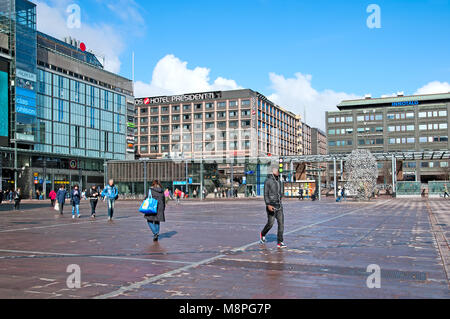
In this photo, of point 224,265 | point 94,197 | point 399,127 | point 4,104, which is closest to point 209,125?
point 399,127

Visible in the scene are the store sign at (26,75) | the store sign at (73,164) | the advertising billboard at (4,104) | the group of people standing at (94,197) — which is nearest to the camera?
the group of people standing at (94,197)

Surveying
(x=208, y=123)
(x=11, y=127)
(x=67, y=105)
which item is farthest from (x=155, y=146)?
(x=11, y=127)

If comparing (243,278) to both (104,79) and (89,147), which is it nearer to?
(89,147)

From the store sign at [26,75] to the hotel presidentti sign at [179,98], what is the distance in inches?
1939

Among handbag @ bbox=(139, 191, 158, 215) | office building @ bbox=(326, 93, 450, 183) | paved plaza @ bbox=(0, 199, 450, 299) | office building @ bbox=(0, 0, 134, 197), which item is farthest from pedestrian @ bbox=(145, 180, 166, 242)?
office building @ bbox=(326, 93, 450, 183)

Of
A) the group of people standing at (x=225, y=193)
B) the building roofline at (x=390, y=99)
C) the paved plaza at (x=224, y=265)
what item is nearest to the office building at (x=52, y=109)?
the group of people standing at (x=225, y=193)

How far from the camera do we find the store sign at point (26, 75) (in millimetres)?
61562

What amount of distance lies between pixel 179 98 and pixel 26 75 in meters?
51.2

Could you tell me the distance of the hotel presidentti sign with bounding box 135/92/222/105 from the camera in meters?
108

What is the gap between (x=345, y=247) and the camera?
977cm

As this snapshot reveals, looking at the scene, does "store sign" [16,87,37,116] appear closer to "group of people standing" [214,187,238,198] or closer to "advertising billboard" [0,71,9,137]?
"advertising billboard" [0,71,9,137]

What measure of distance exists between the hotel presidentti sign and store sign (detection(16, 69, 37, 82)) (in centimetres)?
4925

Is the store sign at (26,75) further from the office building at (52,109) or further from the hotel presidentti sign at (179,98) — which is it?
the hotel presidentti sign at (179,98)

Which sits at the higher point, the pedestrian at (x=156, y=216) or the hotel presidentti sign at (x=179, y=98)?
the hotel presidentti sign at (x=179, y=98)
